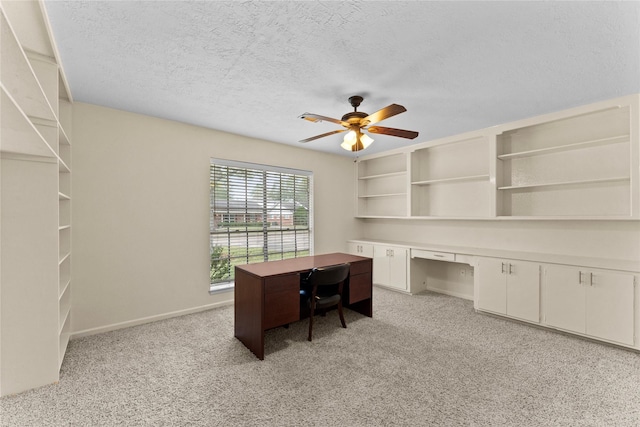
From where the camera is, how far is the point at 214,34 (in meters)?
1.84

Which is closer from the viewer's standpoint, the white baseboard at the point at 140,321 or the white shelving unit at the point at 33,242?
the white shelving unit at the point at 33,242

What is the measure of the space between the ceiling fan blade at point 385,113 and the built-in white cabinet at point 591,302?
8.56 ft

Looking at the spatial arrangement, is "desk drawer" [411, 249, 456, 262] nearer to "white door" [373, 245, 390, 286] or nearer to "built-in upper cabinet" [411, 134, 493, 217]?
"white door" [373, 245, 390, 286]

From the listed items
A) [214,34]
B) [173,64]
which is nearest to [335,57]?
[214,34]

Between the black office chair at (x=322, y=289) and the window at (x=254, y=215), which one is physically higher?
the window at (x=254, y=215)

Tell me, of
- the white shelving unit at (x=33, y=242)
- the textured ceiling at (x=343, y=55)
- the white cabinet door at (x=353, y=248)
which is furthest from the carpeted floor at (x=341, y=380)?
the textured ceiling at (x=343, y=55)

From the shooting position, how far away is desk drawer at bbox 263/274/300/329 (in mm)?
2629

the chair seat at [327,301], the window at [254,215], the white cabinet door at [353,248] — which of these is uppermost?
the window at [254,215]

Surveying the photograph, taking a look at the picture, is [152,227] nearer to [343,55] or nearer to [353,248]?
[343,55]

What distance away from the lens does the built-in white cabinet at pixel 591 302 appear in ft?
8.88

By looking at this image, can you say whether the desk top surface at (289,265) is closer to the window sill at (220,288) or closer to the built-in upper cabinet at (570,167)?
the window sill at (220,288)

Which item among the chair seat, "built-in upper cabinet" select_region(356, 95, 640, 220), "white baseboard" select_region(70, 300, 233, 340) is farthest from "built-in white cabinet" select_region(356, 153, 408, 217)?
"white baseboard" select_region(70, 300, 233, 340)

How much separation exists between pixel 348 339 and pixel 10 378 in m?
2.76

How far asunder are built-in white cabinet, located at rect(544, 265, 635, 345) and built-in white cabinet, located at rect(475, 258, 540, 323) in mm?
122
